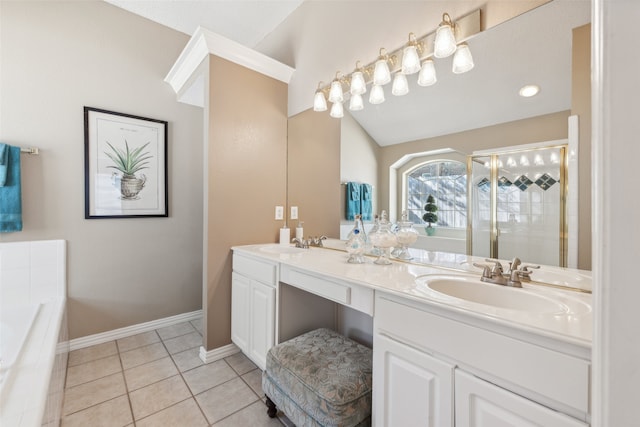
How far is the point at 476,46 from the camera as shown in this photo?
4.22 ft

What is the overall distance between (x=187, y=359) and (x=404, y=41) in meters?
2.63

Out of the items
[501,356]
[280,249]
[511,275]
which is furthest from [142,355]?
[511,275]

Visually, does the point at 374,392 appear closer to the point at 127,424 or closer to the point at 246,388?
the point at 246,388

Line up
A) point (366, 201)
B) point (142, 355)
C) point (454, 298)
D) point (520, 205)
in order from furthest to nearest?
1. point (142, 355)
2. point (366, 201)
3. point (520, 205)
4. point (454, 298)

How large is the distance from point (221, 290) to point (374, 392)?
4.65 feet

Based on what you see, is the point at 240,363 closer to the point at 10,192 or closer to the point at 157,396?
the point at 157,396

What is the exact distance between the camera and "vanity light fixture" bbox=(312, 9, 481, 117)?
1292mm

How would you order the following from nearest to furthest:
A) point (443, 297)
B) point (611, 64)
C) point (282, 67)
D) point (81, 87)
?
point (611, 64)
point (443, 297)
point (81, 87)
point (282, 67)

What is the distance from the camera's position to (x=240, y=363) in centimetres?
202

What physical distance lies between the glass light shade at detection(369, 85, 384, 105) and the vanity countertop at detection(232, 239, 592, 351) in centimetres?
100

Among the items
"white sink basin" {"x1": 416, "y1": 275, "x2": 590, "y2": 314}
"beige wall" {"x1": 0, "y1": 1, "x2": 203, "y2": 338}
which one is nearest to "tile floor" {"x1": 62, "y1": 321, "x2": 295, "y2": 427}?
"beige wall" {"x1": 0, "y1": 1, "x2": 203, "y2": 338}

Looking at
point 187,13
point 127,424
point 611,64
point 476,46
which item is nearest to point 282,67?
point 187,13

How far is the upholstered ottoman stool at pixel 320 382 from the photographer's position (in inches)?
45.4

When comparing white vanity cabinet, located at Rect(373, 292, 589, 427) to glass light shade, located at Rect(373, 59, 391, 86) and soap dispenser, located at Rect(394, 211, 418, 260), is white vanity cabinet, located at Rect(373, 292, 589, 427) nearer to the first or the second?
soap dispenser, located at Rect(394, 211, 418, 260)
